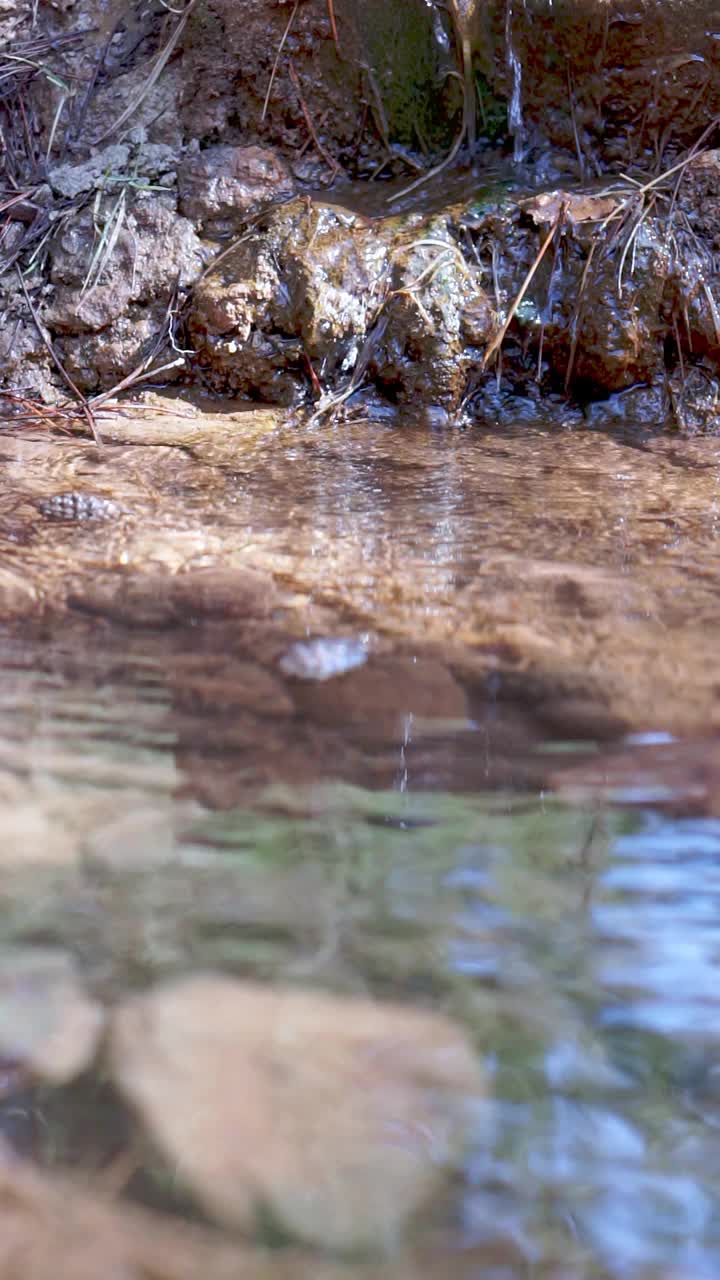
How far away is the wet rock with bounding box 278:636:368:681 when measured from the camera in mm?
1790

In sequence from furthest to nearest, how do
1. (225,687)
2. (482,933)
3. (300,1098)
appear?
(225,687) → (482,933) → (300,1098)

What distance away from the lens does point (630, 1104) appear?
950mm

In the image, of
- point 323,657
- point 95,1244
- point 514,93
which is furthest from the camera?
point 514,93

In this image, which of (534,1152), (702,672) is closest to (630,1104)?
(534,1152)

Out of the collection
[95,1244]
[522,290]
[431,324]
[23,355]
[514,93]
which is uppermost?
[514,93]

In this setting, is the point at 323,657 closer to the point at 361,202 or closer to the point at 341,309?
the point at 341,309

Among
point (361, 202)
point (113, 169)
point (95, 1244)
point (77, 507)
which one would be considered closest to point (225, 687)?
point (95, 1244)

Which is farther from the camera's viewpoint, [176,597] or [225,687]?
[176,597]

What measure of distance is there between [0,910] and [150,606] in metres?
1.02

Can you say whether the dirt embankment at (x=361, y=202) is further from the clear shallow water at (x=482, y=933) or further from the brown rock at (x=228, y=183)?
the clear shallow water at (x=482, y=933)

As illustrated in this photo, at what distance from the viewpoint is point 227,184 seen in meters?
4.36

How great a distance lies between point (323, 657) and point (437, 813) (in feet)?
1.79

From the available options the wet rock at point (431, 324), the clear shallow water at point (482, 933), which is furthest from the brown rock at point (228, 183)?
the clear shallow water at point (482, 933)

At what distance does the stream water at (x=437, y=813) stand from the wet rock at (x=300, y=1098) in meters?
0.03
